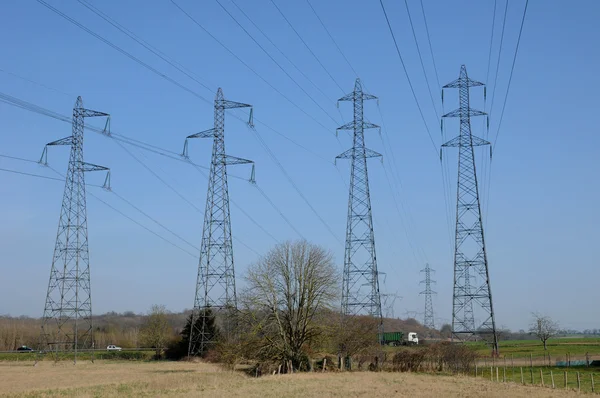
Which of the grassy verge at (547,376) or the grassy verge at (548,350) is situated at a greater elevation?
the grassy verge at (548,350)

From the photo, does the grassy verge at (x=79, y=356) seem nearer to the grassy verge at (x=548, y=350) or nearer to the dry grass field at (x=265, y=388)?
the dry grass field at (x=265, y=388)

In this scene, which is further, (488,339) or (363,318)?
(488,339)

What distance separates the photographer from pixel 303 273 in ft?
185

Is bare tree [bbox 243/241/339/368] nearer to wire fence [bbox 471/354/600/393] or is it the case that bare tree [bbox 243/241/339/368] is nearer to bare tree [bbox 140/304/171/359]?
wire fence [bbox 471/354/600/393]

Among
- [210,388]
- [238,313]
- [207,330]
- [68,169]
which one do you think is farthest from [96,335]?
[210,388]

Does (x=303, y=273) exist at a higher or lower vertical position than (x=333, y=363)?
higher

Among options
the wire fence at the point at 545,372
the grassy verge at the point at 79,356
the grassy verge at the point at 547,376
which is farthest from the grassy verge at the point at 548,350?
the grassy verge at the point at 79,356

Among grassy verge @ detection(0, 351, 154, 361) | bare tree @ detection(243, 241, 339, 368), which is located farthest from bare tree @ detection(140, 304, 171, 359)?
bare tree @ detection(243, 241, 339, 368)

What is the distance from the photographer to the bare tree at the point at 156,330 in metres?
97.4

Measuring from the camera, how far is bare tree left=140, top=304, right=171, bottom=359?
9743 cm

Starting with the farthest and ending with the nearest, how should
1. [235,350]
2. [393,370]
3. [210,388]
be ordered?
[393,370] < [235,350] < [210,388]

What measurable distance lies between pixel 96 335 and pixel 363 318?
85.1 meters

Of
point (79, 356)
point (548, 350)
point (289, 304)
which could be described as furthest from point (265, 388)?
point (548, 350)

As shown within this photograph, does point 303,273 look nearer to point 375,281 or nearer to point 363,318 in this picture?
point 375,281
